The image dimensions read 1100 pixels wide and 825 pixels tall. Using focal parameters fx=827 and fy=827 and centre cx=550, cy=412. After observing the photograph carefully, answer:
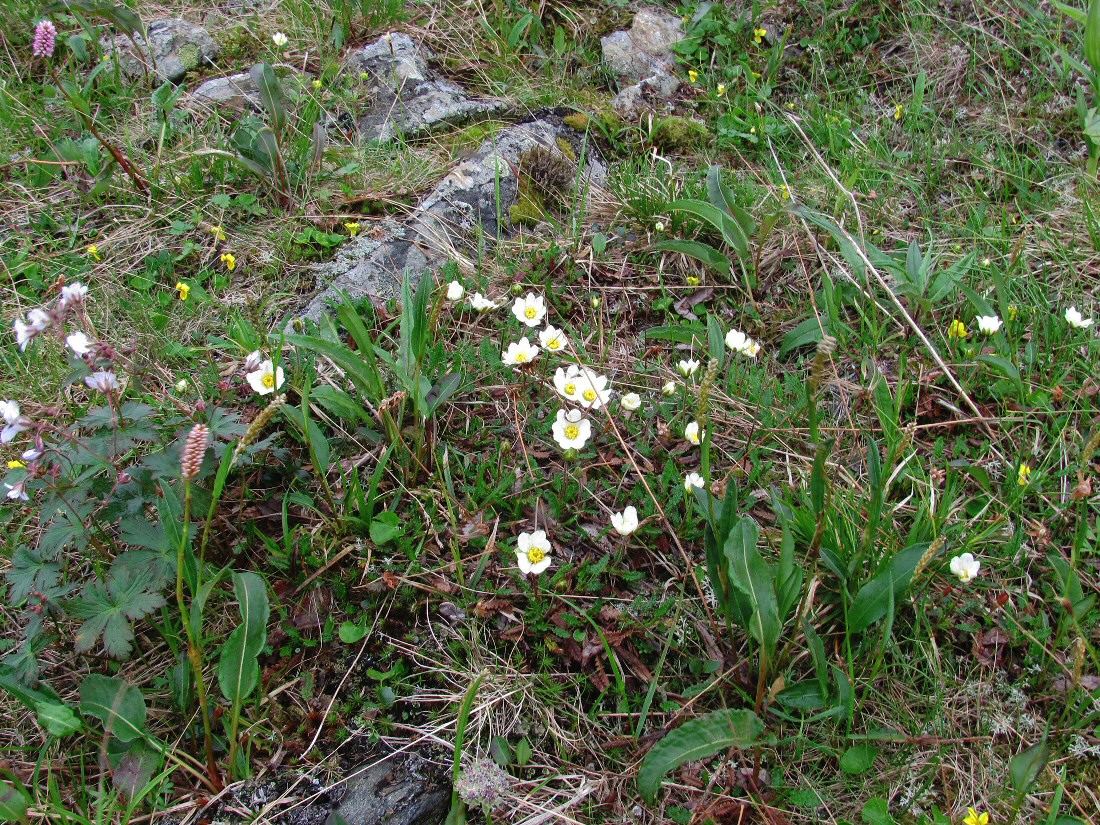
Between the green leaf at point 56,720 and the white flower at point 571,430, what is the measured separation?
4.06 feet

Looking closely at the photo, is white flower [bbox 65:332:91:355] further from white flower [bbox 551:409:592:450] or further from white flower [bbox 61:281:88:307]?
white flower [bbox 551:409:592:450]

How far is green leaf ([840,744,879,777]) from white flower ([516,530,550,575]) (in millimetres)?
753

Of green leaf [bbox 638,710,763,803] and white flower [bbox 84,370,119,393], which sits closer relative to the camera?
green leaf [bbox 638,710,763,803]

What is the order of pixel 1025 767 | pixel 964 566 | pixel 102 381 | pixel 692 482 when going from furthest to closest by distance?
1. pixel 692 482
2. pixel 964 566
3. pixel 102 381
4. pixel 1025 767

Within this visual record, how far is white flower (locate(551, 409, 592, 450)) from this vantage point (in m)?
2.18

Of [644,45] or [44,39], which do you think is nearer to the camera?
[44,39]

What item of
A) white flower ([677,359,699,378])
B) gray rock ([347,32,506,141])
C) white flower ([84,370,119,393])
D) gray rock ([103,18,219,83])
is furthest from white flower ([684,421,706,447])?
gray rock ([103,18,219,83])

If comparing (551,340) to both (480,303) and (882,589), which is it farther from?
(882,589)

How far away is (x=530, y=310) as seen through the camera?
2.53 m

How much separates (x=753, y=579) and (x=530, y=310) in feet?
3.70

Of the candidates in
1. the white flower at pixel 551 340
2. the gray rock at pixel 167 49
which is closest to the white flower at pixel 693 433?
the white flower at pixel 551 340

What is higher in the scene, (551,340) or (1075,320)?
(551,340)

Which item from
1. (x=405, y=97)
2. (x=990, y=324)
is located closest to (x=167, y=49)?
(x=405, y=97)

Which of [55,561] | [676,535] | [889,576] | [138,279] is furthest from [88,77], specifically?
[889,576]
